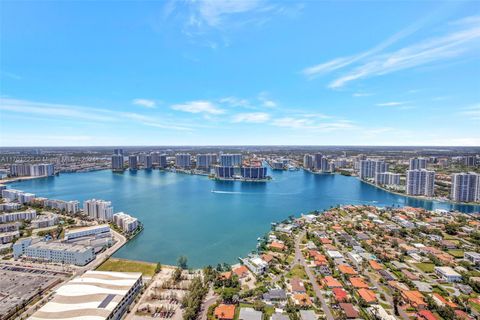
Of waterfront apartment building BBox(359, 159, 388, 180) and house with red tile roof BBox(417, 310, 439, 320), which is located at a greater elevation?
waterfront apartment building BBox(359, 159, 388, 180)

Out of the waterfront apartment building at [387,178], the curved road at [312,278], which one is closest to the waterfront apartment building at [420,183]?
the waterfront apartment building at [387,178]

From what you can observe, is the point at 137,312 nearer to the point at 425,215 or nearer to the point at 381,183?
the point at 425,215

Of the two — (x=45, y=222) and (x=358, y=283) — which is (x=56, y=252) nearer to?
(x=45, y=222)

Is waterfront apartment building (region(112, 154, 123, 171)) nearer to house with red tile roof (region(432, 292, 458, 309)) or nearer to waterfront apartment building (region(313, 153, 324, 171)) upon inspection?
waterfront apartment building (region(313, 153, 324, 171))

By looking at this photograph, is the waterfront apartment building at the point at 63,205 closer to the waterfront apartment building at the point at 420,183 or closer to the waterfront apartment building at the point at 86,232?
the waterfront apartment building at the point at 86,232

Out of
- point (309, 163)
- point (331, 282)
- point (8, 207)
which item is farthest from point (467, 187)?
point (8, 207)

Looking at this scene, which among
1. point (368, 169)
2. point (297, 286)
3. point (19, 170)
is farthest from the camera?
point (19, 170)

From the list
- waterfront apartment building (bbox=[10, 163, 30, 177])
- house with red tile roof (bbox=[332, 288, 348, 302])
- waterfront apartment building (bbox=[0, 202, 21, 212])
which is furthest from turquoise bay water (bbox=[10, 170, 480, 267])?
waterfront apartment building (bbox=[0, 202, 21, 212])
